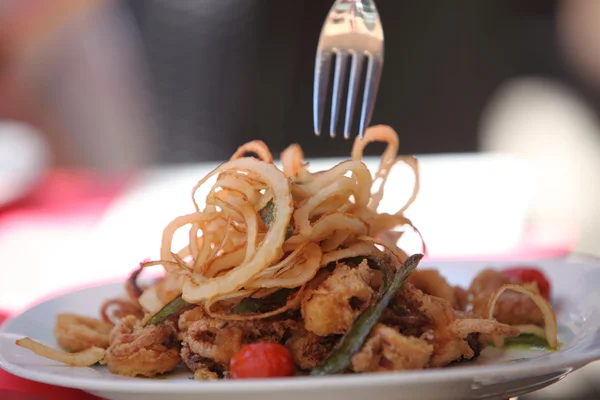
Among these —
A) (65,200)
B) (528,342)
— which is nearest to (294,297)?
(528,342)

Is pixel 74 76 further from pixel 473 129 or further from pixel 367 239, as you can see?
pixel 367 239

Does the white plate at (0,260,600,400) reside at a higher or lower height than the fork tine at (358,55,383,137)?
lower

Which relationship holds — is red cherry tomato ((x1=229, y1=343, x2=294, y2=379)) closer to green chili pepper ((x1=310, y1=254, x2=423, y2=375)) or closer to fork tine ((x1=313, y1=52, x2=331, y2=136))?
green chili pepper ((x1=310, y1=254, x2=423, y2=375))

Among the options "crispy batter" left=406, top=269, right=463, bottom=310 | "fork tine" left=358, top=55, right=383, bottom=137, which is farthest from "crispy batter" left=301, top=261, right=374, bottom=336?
"fork tine" left=358, top=55, right=383, bottom=137

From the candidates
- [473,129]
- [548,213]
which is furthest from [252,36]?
[548,213]

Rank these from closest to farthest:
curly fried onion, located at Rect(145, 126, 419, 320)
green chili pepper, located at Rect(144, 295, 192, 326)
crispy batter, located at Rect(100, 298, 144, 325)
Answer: curly fried onion, located at Rect(145, 126, 419, 320), green chili pepper, located at Rect(144, 295, 192, 326), crispy batter, located at Rect(100, 298, 144, 325)

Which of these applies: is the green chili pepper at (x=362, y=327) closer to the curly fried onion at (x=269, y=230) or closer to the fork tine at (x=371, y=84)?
the curly fried onion at (x=269, y=230)

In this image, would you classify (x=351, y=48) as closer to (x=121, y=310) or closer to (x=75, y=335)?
(x=121, y=310)
